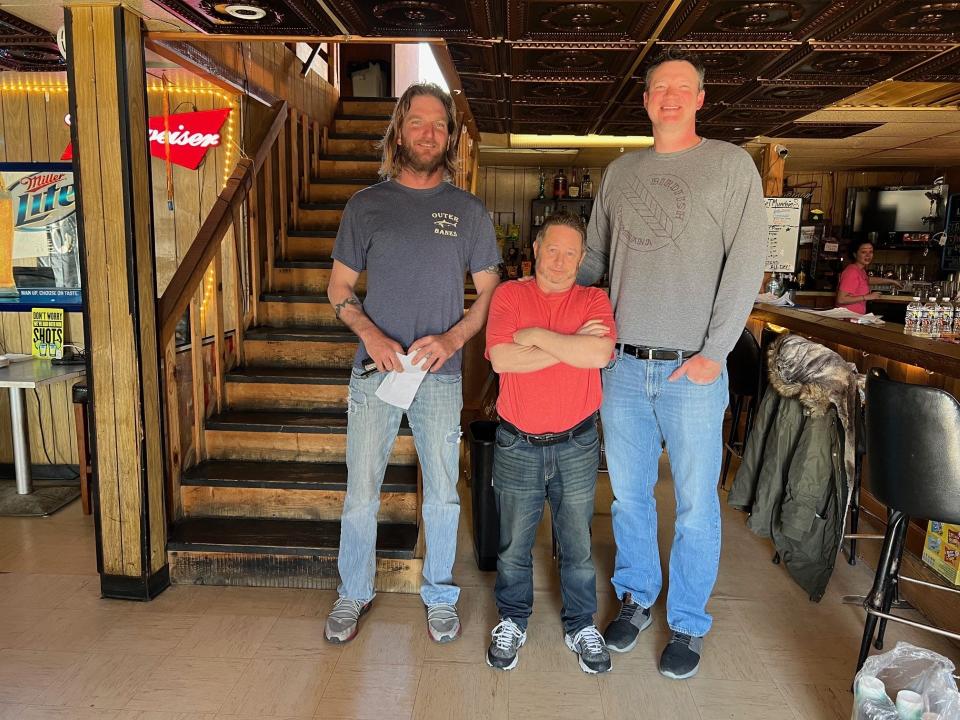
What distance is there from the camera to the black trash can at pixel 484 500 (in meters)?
2.92

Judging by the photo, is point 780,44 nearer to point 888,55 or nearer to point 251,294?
point 888,55

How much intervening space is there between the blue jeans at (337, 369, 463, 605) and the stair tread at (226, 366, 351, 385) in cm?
104

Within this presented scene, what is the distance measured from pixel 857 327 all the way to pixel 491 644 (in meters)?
2.46

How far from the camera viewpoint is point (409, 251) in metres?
2.31

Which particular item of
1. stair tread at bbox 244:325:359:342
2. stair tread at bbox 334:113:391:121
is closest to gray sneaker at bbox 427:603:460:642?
stair tread at bbox 244:325:359:342

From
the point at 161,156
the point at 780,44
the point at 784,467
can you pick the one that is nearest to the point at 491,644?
the point at 784,467

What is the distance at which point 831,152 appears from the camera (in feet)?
25.6

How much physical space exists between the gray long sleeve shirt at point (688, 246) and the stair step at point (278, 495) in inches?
51.7

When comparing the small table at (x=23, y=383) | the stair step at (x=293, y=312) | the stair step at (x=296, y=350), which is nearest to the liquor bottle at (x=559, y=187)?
the stair step at (x=293, y=312)

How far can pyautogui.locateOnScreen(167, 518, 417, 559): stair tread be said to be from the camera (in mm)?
2820

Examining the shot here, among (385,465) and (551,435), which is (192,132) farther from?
(551,435)

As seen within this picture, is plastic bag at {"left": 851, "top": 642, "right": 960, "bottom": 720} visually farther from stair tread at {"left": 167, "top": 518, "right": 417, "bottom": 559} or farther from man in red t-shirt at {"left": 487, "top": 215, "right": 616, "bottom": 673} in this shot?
stair tread at {"left": 167, "top": 518, "right": 417, "bottom": 559}

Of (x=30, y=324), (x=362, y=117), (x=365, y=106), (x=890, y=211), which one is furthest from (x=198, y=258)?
(x=890, y=211)

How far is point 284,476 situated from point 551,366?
1495 mm
